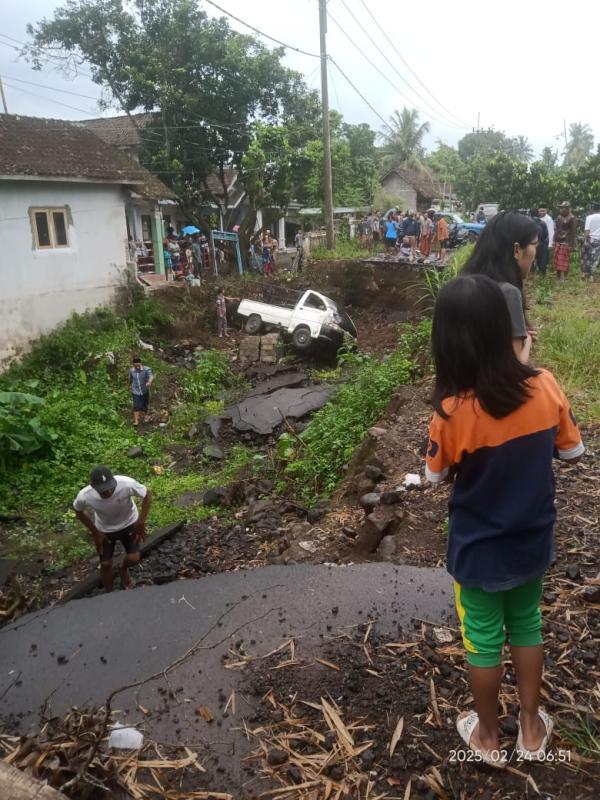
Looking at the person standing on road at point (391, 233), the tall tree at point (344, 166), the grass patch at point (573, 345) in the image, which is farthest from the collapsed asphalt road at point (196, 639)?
the tall tree at point (344, 166)

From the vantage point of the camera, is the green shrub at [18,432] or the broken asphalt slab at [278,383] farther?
the broken asphalt slab at [278,383]

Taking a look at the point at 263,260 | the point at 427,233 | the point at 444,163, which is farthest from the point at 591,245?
the point at 444,163

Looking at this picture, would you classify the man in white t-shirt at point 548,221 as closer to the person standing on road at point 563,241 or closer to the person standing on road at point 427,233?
the person standing on road at point 563,241

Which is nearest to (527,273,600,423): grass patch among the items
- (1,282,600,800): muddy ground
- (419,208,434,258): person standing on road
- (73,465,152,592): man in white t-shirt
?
(1,282,600,800): muddy ground

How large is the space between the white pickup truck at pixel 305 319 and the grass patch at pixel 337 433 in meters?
5.31

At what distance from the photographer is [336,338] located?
→ 1530cm

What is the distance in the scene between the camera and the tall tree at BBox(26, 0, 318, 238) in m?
21.3

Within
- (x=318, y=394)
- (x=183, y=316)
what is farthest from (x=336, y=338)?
(x=183, y=316)

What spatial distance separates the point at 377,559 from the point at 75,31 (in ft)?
80.0

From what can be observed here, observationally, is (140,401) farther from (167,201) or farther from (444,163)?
(444,163)

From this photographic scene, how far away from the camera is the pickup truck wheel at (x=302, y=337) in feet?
50.9

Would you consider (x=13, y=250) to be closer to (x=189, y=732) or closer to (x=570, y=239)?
(x=570, y=239)

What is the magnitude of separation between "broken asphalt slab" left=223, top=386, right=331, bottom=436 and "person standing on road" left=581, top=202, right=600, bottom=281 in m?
5.99

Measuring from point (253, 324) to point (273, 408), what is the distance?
628 centimetres
